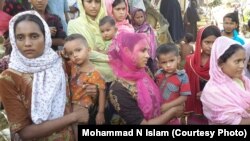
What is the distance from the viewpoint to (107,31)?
295cm

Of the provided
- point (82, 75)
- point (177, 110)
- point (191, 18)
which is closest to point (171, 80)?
point (177, 110)

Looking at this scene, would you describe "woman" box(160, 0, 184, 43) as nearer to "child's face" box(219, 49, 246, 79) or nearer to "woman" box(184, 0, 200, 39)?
"woman" box(184, 0, 200, 39)

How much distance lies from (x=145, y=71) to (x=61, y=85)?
2.17 feet

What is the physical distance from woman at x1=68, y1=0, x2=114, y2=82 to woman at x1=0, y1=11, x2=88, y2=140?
2.25 feet

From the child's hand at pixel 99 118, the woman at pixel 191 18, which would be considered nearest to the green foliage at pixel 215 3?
the woman at pixel 191 18

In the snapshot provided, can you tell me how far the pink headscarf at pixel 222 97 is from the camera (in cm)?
235

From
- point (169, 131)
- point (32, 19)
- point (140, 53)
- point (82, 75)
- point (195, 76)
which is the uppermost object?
point (32, 19)

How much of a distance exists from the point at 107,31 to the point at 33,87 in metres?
1.13

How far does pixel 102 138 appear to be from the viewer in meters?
2.30

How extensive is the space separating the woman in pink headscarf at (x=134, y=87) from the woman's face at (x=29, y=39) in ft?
1.75

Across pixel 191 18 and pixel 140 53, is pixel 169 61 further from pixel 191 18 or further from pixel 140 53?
pixel 191 18

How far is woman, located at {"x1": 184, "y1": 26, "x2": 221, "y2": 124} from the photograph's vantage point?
2711 mm

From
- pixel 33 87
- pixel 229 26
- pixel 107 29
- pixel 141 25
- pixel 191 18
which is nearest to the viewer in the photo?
pixel 33 87

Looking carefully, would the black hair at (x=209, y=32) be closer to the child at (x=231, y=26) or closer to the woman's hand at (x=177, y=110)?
the woman's hand at (x=177, y=110)
